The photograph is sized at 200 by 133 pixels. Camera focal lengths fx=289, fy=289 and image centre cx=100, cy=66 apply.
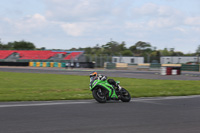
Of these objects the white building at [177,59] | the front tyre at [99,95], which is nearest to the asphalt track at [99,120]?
the front tyre at [99,95]

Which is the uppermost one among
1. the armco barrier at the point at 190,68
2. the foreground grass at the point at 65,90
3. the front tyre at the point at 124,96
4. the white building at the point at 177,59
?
the white building at the point at 177,59

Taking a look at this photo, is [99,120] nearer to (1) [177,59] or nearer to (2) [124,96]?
(2) [124,96]

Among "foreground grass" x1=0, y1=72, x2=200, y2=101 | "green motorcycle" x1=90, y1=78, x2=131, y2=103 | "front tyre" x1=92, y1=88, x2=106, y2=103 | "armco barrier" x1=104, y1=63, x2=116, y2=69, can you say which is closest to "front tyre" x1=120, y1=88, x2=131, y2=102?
"green motorcycle" x1=90, y1=78, x2=131, y2=103

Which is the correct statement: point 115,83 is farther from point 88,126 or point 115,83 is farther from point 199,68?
point 199,68

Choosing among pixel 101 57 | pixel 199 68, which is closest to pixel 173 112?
pixel 199 68

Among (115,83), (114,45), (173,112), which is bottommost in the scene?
(173,112)

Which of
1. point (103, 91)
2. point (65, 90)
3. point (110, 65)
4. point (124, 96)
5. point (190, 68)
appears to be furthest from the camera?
point (110, 65)

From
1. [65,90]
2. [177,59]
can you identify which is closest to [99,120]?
[65,90]

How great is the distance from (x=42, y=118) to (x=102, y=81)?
3.42m

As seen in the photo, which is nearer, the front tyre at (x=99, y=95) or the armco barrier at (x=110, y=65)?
the front tyre at (x=99, y=95)

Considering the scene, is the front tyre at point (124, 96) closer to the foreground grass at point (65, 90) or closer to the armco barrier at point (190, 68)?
the foreground grass at point (65, 90)

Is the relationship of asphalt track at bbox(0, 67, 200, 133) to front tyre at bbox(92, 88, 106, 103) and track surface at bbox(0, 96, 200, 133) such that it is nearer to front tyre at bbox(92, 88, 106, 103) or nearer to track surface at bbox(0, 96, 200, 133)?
track surface at bbox(0, 96, 200, 133)

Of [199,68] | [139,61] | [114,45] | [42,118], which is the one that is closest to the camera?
[42,118]

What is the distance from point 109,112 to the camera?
838 centimetres
